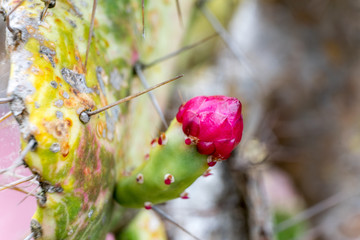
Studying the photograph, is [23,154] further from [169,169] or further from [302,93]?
[302,93]

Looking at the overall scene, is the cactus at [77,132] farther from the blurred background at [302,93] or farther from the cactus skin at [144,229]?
the blurred background at [302,93]

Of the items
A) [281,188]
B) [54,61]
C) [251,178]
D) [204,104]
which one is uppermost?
[54,61]

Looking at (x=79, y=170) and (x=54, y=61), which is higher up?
(x=54, y=61)

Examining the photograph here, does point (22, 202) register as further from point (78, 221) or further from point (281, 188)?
point (281, 188)

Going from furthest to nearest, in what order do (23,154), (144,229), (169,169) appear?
(144,229) < (169,169) < (23,154)

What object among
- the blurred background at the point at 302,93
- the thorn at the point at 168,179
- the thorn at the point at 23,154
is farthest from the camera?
the blurred background at the point at 302,93

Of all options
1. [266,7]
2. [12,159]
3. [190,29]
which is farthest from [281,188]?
[12,159]

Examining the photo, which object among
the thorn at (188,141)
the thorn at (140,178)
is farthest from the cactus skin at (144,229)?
the thorn at (188,141)

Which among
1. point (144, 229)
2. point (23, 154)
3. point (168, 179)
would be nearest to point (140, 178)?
point (168, 179)
